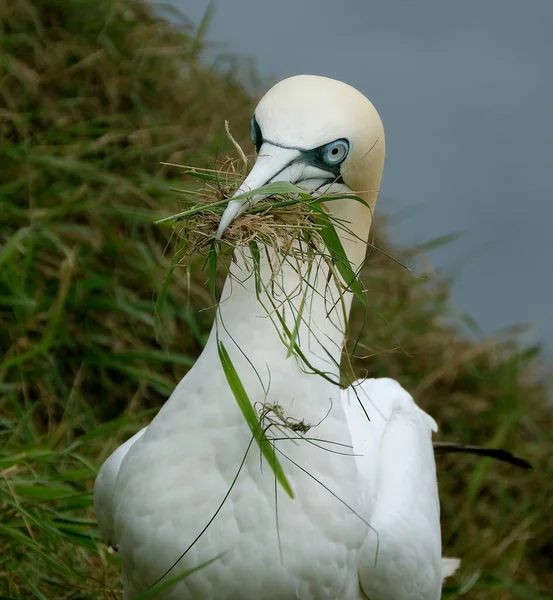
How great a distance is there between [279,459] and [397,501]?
419 mm

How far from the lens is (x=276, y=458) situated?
2273 millimetres

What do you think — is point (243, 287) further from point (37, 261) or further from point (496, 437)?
point (496, 437)

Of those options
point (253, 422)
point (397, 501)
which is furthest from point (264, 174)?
point (397, 501)

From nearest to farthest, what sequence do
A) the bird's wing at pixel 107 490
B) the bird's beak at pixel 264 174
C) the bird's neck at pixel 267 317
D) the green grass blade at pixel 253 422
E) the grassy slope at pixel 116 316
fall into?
the bird's beak at pixel 264 174 < the green grass blade at pixel 253 422 < the bird's neck at pixel 267 317 < the bird's wing at pixel 107 490 < the grassy slope at pixel 116 316

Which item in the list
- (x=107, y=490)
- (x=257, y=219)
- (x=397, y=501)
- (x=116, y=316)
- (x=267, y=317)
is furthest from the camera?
(x=116, y=316)

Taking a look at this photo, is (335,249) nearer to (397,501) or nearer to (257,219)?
(257,219)

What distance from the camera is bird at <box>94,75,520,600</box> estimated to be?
2.27 metres

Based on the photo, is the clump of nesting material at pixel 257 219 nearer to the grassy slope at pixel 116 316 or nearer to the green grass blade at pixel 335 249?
the green grass blade at pixel 335 249

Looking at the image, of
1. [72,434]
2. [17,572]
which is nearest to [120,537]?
[17,572]

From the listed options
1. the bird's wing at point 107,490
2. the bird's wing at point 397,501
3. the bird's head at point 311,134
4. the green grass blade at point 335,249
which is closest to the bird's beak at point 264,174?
the bird's head at point 311,134

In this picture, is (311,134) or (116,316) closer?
(311,134)

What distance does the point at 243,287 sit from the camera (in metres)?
2.40

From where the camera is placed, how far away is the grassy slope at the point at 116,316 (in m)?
3.94

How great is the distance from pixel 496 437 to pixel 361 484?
277 cm
